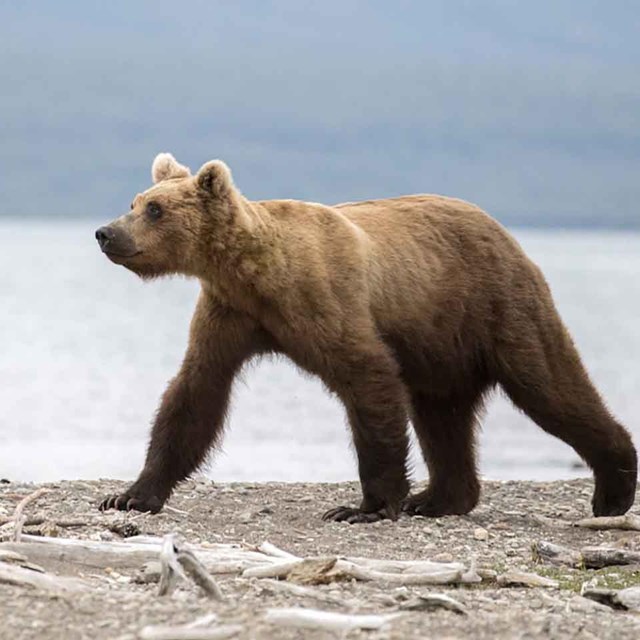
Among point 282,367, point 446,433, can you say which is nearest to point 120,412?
point 282,367

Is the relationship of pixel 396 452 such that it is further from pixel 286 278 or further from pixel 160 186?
pixel 160 186

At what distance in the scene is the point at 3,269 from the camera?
124m

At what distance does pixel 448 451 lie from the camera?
10.6m

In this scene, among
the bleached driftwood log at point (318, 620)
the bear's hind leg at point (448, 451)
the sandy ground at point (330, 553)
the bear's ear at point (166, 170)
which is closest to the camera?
the bleached driftwood log at point (318, 620)

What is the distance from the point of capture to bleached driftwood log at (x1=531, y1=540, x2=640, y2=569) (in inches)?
338

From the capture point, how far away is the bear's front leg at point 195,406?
953 centimetres

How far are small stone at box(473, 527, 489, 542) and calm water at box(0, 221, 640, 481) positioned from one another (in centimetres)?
155

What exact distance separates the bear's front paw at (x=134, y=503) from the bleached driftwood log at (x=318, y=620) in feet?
12.3

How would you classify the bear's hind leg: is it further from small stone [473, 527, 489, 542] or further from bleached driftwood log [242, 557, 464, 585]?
bleached driftwood log [242, 557, 464, 585]

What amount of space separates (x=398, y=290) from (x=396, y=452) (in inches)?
35.8

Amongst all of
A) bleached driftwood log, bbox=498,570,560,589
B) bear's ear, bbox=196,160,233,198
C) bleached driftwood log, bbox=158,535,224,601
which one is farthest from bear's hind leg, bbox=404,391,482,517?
bleached driftwood log, bbox=158,535,224,601

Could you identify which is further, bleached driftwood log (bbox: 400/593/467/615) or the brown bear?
the brown bear

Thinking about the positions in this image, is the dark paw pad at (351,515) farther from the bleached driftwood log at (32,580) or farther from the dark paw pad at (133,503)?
the bleached driftwood log at (32,580)

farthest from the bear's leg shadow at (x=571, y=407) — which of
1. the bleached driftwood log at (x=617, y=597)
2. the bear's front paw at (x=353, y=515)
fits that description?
the bleached driftwood log at (x=617, y=597)
